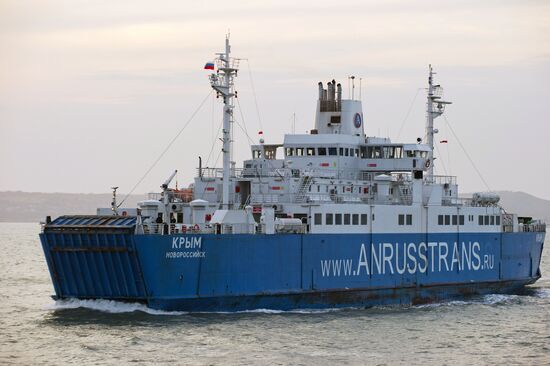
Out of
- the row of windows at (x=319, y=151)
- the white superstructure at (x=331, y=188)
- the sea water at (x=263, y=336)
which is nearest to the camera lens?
the sea water at (x=263, y=336)

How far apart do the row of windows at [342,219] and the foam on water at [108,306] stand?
7.35 meters

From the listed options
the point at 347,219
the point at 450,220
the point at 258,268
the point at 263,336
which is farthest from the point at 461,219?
the point at 263,336

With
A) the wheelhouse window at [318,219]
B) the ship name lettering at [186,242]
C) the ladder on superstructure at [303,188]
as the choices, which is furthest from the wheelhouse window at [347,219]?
the ship name lettering at [186,242]

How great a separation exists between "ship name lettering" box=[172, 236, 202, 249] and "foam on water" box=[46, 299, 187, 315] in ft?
7.54

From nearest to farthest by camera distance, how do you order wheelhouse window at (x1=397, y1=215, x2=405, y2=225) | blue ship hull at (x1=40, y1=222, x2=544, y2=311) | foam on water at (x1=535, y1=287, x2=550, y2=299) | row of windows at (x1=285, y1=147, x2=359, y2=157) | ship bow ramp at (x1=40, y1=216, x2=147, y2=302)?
ship bow ramp at (x1=40, y1=216, x2=147, y2=302)
blue ship hull at (x1=40, y1=222, x2=544, y2=311)
wheelhouse window at (x1=397, y1=215, x2=405, y2=225)
row of windows at (x1=285, y1=147, x2=359, y2=157)
foam on water at (x1=535, y1=287, x2=550, y2=299)

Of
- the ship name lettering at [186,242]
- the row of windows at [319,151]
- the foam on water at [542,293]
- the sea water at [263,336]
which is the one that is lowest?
the sea water at [263,336]

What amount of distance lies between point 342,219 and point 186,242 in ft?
26.6

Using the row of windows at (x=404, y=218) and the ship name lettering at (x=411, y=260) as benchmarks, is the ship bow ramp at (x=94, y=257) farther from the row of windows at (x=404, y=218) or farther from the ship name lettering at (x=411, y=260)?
the row of windows at (x=404, y=218)

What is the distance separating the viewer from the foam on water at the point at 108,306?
3609cm

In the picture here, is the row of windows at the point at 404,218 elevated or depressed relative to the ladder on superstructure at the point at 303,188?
depressed

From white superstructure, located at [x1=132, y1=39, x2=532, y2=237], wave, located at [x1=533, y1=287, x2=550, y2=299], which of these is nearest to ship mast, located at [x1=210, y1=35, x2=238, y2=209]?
white superstructure, located at [x1=132, y1=39, x2=532, y2=237]

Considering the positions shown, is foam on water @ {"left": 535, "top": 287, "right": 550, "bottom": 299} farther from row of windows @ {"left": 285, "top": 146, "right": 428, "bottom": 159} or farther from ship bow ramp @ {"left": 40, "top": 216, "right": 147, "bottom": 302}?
ship bow ramp @ {"left": 40, "top": 216, "right": 147, "bottom": 302}

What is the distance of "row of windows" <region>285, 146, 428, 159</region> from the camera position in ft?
153

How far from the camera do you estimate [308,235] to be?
40.4m
